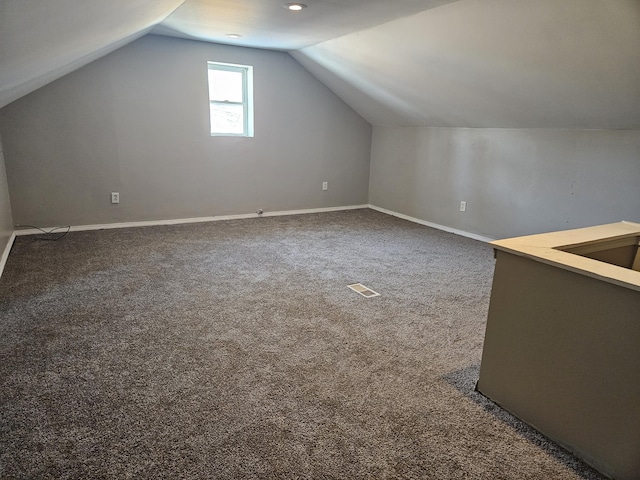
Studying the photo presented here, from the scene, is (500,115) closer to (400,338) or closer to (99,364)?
(400,338)

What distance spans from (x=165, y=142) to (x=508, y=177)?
13.0 ft

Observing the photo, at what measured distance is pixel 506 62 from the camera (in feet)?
10.6

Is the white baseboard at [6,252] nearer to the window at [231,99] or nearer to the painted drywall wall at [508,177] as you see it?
the window at [231,99]

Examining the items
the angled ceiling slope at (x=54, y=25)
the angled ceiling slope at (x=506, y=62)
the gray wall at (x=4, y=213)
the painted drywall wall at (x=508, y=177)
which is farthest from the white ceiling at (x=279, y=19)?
the gray wall at (x=4, y=213)

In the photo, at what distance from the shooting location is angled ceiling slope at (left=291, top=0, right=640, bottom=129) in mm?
2541

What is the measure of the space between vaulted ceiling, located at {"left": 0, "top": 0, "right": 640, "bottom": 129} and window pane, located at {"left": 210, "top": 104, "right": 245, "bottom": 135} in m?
0.81

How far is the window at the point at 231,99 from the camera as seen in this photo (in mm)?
5141

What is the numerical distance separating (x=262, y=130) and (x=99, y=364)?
397cm

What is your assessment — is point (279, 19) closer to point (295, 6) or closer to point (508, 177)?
point (295, 6)

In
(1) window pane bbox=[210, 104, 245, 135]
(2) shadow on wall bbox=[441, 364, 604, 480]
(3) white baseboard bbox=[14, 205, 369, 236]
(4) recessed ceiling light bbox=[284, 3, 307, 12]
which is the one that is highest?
(4) recessed ceiling light bbox=[284, 3, 307, 12]

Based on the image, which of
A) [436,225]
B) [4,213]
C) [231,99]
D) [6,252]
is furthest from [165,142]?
Answer: [436,225]

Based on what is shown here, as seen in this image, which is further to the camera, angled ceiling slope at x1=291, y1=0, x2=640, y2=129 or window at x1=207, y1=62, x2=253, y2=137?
window at x1=207, y1=62, x2=253, y2=137

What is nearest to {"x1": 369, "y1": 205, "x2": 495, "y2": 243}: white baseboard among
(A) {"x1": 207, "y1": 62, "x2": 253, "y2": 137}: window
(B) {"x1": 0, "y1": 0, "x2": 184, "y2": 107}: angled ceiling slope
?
(A) {"x1": 207, "y1": 62, "x2": 253, "y2": 137}: window

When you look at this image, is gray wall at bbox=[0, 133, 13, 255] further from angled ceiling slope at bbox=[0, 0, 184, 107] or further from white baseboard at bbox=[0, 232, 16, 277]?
angled ceiling slope at bbox=[0, 0, 184, 107]
